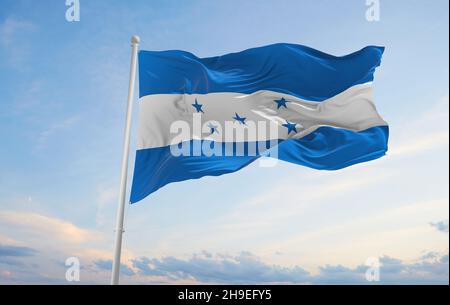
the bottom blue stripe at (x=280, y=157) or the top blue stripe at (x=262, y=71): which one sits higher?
the top blue stripe at (x=262, y=71)

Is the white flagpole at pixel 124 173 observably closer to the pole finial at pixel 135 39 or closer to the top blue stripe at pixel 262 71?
the pole finial at pixel 135 39

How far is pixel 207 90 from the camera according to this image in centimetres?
1076

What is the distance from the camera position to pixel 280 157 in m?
10.3

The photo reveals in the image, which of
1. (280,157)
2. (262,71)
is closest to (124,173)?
(280,157)

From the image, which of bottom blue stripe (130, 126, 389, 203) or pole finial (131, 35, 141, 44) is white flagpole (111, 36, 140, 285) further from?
bottom blue stripe (130, 126, 389, 203)

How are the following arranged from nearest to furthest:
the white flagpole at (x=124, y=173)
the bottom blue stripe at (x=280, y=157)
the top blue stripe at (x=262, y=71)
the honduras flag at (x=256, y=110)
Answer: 1. the white flagpole at (x=124, y=173)
2. the bottom blue stripe at (x=280, y=157)
3. the honduras flag at (x=256, y=110)
4. the top blue stripe at (x=262, y=71)

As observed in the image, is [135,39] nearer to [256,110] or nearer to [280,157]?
[256,110]

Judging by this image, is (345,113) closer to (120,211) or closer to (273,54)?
(273,54)

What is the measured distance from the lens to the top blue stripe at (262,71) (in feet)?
35.3

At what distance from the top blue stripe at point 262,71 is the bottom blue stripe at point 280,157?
115 cm

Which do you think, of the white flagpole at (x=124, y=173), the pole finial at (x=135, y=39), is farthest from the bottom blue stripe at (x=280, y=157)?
the pole finial at (x=135, y=39)

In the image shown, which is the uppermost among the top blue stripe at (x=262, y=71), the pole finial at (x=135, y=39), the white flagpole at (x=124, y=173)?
the pole finial at (x=135, y=39)

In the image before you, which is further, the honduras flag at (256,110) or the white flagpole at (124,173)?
the honduras flag at (256,110)

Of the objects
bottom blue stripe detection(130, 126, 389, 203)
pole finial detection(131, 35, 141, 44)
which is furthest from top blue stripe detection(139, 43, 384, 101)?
bottom blue stripe detection(130, 126, 389, 203)
